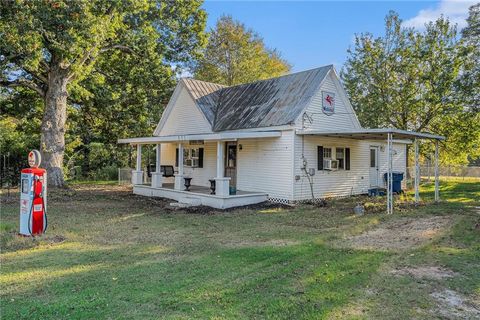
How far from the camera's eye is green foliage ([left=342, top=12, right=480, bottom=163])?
20625 mm

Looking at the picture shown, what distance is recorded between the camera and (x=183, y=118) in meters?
18.0

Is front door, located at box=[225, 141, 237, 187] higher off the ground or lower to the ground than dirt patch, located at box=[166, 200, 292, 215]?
higher

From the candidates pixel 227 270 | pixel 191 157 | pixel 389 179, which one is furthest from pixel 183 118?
pixel 227 270

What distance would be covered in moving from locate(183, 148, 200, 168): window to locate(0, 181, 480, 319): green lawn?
7783mm

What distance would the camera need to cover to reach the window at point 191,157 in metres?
17.3

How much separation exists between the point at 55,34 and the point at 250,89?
843cm

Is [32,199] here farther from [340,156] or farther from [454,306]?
[340,156]

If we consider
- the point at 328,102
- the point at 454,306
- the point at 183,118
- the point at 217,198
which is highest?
the point at 328,102

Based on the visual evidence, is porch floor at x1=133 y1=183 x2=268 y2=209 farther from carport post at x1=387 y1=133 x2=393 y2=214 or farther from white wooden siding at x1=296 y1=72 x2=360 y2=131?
carport post at x1=387 y1=133 x2=393 y2=214

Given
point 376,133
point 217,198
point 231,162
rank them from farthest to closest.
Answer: point 231,162 → point 217,198 → point 376,133

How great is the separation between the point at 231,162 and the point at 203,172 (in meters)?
2.02

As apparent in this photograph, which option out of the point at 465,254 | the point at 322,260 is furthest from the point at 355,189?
the point at 322,260

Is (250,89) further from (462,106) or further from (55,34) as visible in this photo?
(462,106)

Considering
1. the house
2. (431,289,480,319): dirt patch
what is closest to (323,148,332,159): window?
the house
